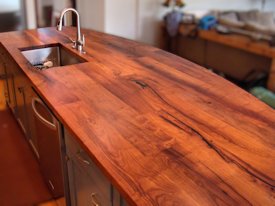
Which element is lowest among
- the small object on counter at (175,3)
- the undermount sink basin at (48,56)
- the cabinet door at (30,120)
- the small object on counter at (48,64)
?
the cabinet door at (30,120)

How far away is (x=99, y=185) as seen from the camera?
1.30 meters

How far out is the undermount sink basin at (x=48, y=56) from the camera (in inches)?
99.6

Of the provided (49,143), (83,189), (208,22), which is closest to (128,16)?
(208,22)

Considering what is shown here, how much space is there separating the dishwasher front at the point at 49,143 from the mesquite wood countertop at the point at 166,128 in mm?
121

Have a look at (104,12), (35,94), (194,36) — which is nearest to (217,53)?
(194,36)

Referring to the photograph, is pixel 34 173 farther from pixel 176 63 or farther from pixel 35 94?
pixel 176 63

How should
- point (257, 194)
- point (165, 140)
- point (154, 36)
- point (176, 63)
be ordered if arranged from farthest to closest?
point (154, 36)
point (176, 63)
point (165, 140)
point (257, 194)

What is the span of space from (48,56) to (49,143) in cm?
101

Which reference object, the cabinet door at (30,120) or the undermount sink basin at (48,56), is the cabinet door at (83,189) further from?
the undermount sink basin at (48,56)

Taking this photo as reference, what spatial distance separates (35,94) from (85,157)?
708mm

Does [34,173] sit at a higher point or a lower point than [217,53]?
lower

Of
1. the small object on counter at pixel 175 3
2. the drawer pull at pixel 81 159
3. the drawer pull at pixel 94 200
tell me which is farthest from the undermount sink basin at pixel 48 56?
the small object on counter at pixel 175 3

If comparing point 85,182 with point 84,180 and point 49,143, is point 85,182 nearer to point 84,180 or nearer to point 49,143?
point 84,180

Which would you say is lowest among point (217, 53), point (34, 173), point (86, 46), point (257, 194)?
point (34, 173)
